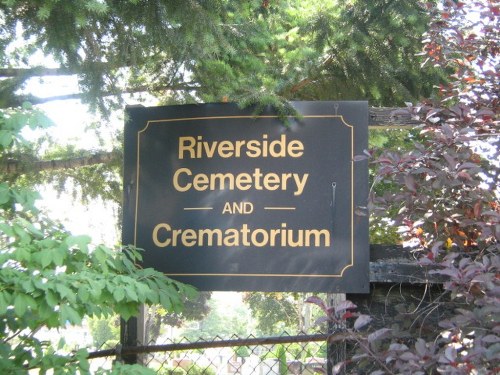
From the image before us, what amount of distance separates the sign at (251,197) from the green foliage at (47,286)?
1.71 feet

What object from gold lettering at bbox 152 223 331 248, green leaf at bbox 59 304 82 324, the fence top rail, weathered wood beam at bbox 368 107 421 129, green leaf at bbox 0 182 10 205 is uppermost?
weathered wood beam at bbox 368 107 421 129

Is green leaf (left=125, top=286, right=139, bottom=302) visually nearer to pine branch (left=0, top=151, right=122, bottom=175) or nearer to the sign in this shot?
the sign

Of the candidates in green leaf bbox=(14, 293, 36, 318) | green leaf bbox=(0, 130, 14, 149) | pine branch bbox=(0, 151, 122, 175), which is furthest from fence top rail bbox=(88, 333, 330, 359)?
pine branch bbox=(0, 151, 122, 175)

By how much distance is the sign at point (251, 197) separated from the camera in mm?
3545

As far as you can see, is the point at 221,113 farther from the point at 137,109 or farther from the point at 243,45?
the point at 243,45

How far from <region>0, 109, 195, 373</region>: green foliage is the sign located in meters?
0.52

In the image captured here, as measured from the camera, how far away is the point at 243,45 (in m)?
4.53

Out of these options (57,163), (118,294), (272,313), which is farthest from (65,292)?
(272,313)

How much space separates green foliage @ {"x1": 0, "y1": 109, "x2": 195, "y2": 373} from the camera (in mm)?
2572

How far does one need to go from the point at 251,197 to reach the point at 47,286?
4.52 ft

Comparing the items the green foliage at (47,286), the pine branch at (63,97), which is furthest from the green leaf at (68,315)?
the pine branch at (63,97)

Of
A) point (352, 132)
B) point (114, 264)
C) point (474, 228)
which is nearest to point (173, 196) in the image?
point (114, 264)

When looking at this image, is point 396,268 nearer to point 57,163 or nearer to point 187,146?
point 187,146

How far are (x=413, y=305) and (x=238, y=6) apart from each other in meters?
2.25
